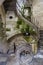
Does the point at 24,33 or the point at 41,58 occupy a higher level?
the point at 24,33

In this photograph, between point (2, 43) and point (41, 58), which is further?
point (2, 43)

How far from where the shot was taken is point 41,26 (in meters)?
5.83

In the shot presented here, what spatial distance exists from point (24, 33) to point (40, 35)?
631 mm

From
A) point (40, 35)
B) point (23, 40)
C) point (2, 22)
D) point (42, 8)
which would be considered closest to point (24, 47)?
point (23, 40)

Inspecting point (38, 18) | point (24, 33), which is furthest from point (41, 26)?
point (24, 33)

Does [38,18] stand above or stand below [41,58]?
above

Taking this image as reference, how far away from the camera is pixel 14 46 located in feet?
21.2

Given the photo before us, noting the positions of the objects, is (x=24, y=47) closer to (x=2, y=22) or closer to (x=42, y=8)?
(x=2, y=22)

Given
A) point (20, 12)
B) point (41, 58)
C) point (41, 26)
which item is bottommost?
point (41, 58)

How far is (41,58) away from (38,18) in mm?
1290

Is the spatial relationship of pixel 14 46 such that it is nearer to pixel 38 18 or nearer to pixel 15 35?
pixel 15 35

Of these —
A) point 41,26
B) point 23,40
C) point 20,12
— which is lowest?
point 23,40

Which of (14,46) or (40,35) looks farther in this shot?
(14,46)

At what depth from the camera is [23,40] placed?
6.37 metres
